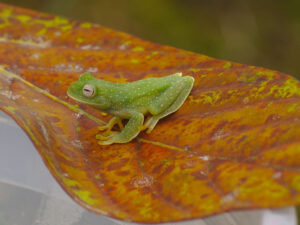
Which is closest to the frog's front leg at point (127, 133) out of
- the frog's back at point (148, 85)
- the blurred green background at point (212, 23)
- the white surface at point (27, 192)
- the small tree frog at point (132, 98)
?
the small tree frog at point (132, 98)

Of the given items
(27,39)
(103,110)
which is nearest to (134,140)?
(103,110)

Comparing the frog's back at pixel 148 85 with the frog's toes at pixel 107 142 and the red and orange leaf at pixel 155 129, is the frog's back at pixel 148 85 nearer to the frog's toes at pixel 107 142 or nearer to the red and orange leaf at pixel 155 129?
the red and orange leaf at pixel 155 129

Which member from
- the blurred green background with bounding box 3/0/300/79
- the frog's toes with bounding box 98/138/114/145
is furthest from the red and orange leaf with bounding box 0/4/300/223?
the blurred green background with bounding box 3/0/300/79

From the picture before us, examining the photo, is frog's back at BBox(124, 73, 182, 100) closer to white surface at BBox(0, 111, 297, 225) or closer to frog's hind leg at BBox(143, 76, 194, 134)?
frog's hind leg at BBox(143, 76, 194, 134)

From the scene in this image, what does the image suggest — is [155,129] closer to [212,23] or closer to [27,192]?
[27,192]

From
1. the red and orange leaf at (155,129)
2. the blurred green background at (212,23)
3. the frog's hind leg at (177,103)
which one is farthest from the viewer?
the blurred green background at (212,23)

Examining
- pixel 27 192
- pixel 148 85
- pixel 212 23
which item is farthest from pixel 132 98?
pixel 212 23
